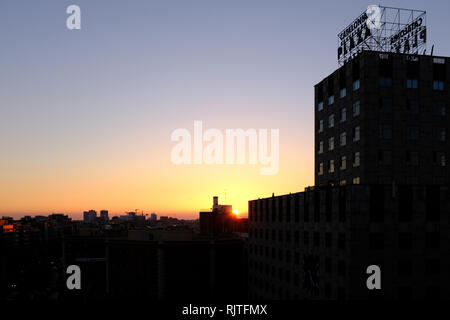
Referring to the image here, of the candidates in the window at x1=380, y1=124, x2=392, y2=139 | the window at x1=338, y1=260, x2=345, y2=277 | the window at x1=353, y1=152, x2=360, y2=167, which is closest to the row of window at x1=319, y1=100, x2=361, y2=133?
the window at x1=380, y1=124, x2=392, y2=139

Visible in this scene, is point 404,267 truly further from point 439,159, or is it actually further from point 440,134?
point 440,134

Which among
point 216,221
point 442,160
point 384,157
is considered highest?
point 384,157

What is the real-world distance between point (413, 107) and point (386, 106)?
429 centimetres

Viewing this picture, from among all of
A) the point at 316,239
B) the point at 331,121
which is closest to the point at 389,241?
the point at 316,239

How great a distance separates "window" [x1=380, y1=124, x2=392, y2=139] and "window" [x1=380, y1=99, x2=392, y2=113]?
2.15 m

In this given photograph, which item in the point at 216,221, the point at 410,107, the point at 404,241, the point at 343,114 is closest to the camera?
the point at 404,241

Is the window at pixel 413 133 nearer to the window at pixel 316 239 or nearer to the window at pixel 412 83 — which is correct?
the window at pixel 412 83

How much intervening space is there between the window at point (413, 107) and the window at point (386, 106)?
9.38 ft

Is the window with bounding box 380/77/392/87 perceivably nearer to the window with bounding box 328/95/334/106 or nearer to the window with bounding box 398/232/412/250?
the window with bounding box 328/95/334/106

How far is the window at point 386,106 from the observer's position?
205ft

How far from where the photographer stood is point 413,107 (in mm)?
63562

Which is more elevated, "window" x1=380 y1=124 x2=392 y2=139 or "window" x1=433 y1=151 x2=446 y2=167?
"window" x1=380 y1=124 x2=392 y2=139

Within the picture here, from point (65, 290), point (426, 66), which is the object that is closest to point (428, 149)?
point (426, 66)

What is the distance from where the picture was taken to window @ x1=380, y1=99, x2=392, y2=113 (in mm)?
62531
